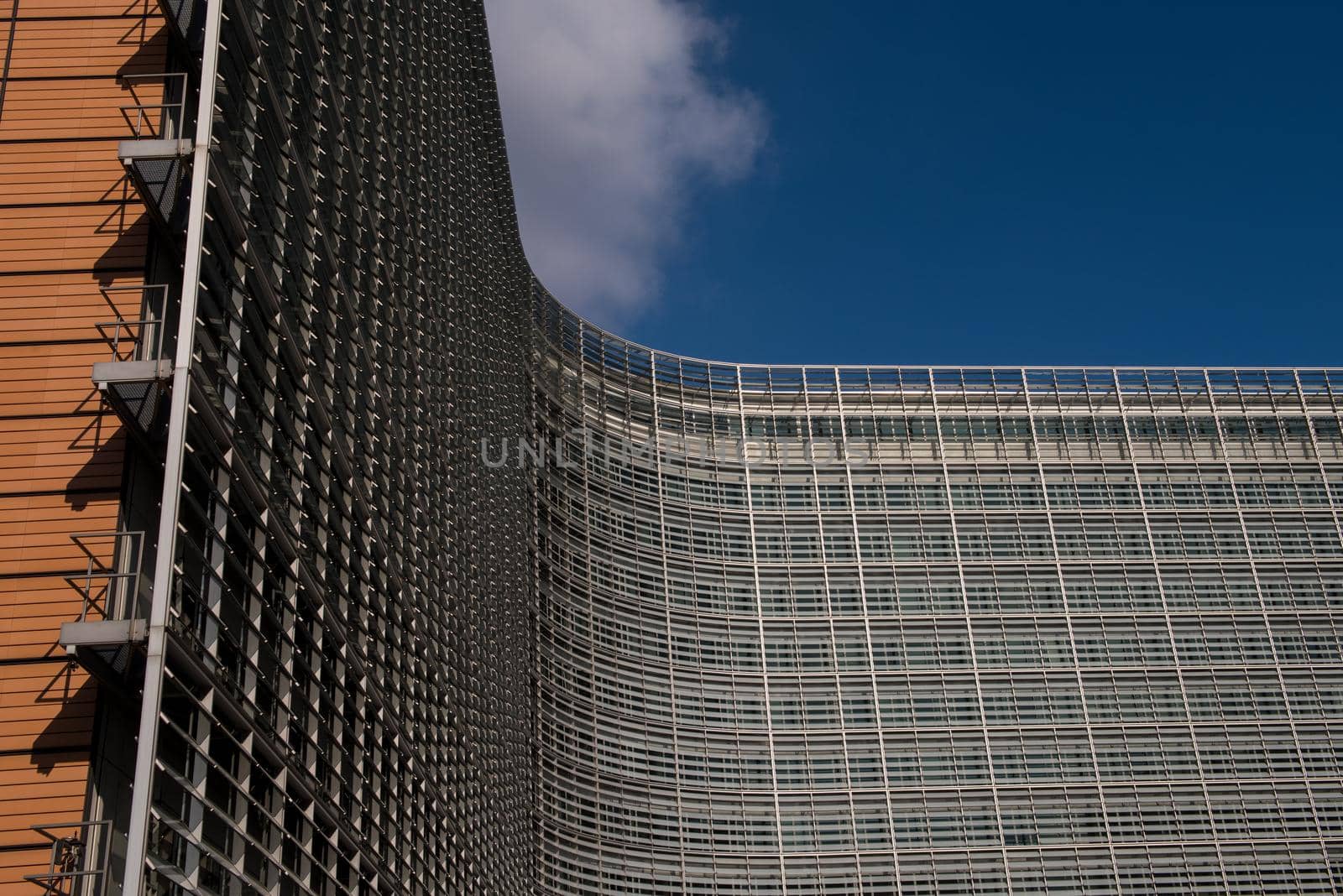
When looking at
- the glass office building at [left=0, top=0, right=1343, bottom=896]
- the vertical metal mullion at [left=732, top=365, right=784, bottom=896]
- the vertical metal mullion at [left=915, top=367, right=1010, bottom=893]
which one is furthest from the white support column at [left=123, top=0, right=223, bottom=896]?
the vertical metal mullion at [left=915, top=367, right=1010, bottom=893]

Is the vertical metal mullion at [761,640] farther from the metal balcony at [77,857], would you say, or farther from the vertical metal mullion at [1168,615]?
the metal balcony at [77,857]

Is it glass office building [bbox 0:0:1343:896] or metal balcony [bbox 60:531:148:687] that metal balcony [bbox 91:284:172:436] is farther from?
metal balcony [bbox 60:531:148:687]

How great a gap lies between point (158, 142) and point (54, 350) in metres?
3.95

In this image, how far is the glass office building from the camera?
2227 centimetres

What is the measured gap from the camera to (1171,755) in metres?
94.1

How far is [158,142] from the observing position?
2356cm

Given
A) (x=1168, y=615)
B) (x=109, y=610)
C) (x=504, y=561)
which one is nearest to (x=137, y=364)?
(x=109, y=610)

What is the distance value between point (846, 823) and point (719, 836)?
8.71 metres

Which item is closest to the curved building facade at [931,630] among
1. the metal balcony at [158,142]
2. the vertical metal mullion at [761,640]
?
the vertical metal mullion at [761,640]

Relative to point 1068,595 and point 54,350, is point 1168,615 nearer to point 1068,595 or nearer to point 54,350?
point 1068,595

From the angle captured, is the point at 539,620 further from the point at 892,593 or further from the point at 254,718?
the point at 254,718

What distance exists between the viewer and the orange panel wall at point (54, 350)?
20109 millimetres

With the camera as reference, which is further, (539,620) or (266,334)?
(539,620)

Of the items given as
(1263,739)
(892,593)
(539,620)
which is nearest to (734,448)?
(892,593)
